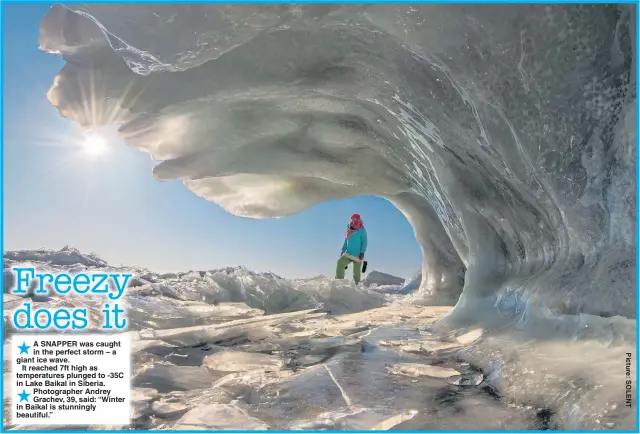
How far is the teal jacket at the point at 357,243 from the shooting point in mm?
8914

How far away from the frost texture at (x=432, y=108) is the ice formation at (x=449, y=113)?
0.01 m

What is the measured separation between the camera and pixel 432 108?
3402 mm

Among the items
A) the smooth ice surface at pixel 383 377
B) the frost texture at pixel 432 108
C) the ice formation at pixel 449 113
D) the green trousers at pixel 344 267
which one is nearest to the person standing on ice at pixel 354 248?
the green trousers at pixel 344 267

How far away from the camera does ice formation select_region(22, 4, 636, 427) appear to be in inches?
89.3

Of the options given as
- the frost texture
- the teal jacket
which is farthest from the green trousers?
the frost texture

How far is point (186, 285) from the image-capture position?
6.86 m

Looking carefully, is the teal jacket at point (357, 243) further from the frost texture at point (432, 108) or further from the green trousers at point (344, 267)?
the frost texture at point (432, 108)

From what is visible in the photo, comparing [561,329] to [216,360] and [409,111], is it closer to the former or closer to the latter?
[216,360]

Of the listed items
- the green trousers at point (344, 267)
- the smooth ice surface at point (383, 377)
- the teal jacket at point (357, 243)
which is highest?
the teal jacket at point (357, 243)

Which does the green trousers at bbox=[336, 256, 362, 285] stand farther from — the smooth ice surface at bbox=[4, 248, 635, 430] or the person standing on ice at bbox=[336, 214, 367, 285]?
the smooth ice surface at bbox=[4, 248, 635, 430]

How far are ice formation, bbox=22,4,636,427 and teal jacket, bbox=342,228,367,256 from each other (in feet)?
11.8

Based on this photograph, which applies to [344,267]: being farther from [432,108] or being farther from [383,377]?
[383,377]

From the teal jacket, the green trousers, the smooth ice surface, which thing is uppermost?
the teal jacket

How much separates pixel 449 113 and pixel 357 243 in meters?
5.82
